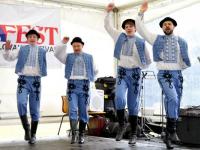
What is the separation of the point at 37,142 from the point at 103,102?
210 cm

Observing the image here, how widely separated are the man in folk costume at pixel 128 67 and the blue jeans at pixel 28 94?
1.16 m

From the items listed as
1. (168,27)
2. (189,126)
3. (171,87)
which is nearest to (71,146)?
(171,87)

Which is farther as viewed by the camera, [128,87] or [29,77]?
[29,77]

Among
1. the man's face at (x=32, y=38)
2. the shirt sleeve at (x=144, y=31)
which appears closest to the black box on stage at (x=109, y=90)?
the man's face at (x=32, y=38)

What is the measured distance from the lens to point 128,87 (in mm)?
5098

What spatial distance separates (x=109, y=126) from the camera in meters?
6.77

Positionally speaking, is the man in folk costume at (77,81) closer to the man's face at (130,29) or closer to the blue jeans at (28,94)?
the blue jeans at (28,94)

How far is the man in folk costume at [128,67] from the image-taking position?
5000 millimetres

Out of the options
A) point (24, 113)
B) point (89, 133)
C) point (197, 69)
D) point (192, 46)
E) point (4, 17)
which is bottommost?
point (89, 133)

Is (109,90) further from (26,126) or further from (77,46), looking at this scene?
(26,126)

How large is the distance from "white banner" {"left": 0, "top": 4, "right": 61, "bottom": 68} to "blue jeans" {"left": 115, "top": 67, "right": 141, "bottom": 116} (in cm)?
453

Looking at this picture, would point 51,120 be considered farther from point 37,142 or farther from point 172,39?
point 172,39

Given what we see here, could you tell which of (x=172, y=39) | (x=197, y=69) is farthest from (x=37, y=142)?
(x=197, y=69)

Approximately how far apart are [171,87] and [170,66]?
0.26m
